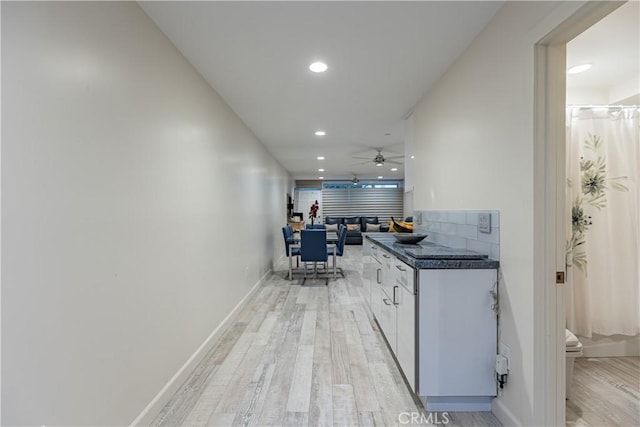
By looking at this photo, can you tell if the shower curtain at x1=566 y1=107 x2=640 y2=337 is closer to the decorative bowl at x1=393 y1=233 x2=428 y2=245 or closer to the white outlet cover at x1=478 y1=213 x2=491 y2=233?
the white outlet cover at x1=478 y1=213 x2=491 y2=233

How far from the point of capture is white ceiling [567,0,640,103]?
5.83ft

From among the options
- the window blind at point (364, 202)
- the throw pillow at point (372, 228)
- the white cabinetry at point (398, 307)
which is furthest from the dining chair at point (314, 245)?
the window blind at point (364, 202)

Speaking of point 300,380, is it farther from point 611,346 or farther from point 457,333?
point 611,346

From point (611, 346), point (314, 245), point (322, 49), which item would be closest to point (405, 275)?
point (322, 49)

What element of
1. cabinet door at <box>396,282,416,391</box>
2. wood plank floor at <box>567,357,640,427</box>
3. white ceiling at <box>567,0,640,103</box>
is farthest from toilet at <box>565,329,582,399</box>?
white ceiling at <box>567,0,640,103</box>

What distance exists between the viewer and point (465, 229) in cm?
216

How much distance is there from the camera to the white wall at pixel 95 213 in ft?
3.25

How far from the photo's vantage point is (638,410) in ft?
5.86

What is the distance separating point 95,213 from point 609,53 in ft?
11.2

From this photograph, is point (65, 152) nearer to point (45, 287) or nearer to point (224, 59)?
point (45, 287)

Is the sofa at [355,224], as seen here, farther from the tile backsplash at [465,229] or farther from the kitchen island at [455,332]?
the kitchen island at [455,332]

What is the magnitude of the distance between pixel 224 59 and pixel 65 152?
1.49 meters

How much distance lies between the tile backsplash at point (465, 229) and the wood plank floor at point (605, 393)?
108cm

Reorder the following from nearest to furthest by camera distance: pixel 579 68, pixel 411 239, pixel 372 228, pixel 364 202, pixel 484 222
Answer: pixel 484 222, pixel 579 68, pixel 411 239, pixel 372 228, pixel 364 202
